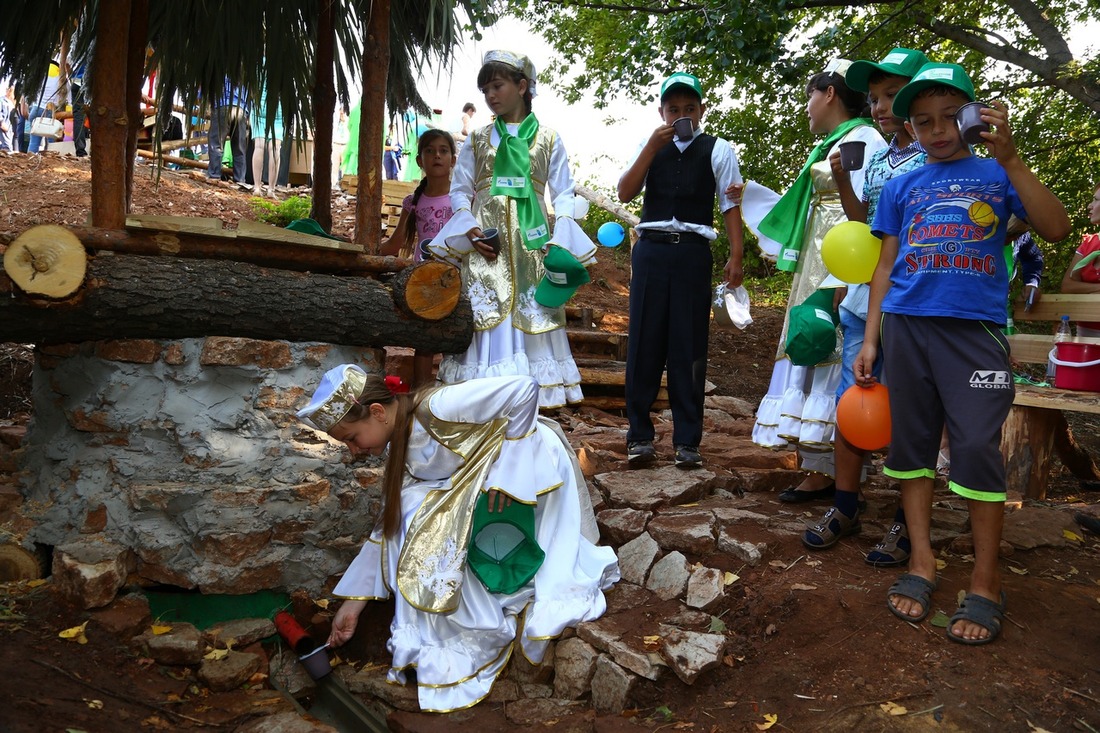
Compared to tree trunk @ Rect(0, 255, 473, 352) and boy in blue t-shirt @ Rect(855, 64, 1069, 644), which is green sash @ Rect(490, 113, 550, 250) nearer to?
tree trunk @ Rect(0, 255, 473, 352)

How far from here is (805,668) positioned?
9.37 feet

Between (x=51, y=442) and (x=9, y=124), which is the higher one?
(x=9, y=124)

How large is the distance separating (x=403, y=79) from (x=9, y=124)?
865 centimetres

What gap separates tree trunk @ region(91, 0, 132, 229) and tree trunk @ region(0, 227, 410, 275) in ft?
0.92

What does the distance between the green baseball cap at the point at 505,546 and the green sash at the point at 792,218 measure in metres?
1.64

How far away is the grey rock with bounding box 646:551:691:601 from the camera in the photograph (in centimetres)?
339

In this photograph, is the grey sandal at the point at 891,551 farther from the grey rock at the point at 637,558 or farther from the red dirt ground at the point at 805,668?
the grey rock at the point at 637,558

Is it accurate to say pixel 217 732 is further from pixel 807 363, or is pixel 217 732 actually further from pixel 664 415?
pixel 664 415

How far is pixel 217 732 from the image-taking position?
9.82ft

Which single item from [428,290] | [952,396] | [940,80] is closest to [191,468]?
[428,290]

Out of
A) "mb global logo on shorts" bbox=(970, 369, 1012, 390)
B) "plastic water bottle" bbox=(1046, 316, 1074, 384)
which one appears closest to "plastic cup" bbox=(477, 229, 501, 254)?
"mb global logo on shorts" bbox=(970, 369, 1012, 390)

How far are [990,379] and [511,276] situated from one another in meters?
2.18

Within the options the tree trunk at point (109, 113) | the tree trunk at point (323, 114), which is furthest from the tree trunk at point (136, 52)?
the tree trunk at point (109, 113)

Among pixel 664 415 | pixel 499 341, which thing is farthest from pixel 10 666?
pixel 664 415
